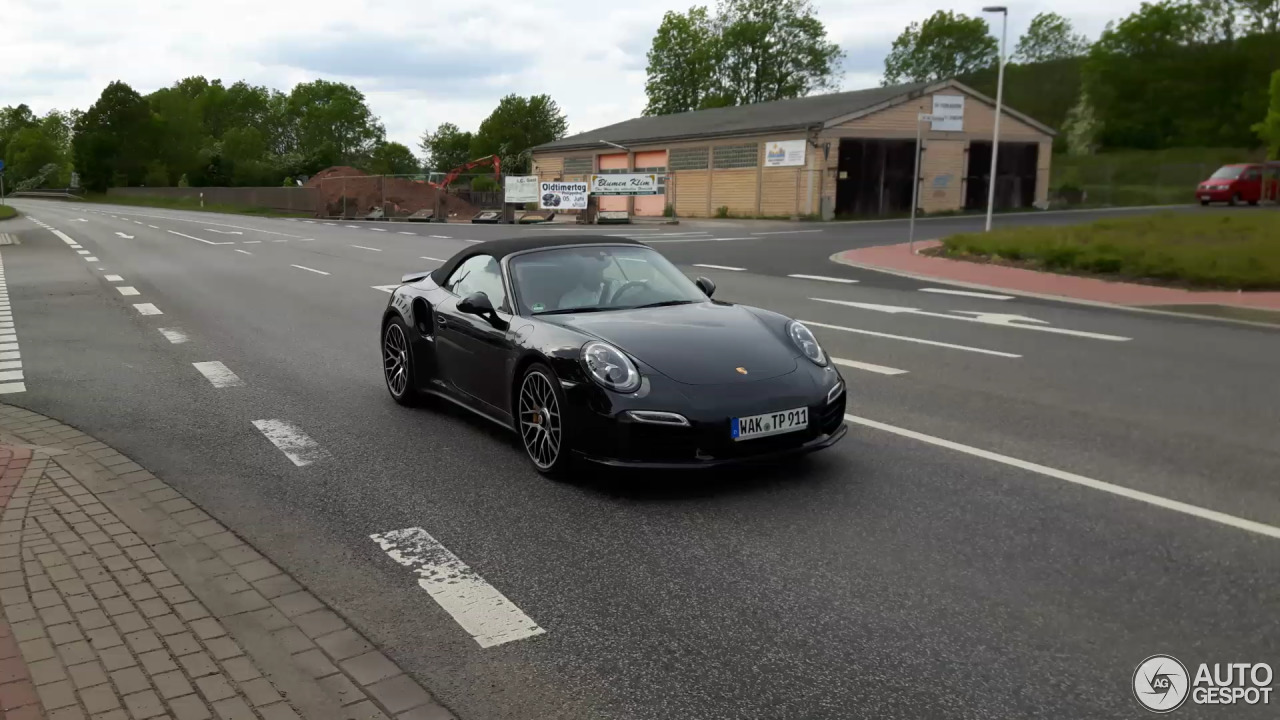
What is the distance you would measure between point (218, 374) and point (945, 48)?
4324 inches

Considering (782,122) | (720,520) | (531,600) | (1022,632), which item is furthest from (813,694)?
(782,122)

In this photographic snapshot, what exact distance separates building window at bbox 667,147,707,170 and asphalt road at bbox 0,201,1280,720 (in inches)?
1542

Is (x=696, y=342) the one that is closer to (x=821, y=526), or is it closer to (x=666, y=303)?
(x=666, y=303)

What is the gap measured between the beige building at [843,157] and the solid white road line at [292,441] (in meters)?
36.7

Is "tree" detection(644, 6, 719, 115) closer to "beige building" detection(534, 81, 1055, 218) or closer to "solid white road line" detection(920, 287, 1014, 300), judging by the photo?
"beige building" detection(534, 81, 1055, 218)

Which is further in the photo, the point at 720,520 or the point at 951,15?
the point at 951,15

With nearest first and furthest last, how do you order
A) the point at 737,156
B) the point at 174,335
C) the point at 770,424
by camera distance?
1. the point at 770,424
2. the point at 174,335
3. the point at 737,156

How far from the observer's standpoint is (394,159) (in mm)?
136250

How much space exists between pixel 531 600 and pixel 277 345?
7.59 meters

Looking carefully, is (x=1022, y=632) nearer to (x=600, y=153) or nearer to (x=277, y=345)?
(x=277, y=345)

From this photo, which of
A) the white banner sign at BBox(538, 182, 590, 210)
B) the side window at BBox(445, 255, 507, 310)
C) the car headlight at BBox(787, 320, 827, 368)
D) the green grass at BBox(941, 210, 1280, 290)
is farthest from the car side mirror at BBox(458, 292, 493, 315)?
the white banner sign at BBox(538, 182, 590, 210)

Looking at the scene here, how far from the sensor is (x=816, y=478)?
573 centimetres

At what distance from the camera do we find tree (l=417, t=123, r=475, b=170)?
401 feet

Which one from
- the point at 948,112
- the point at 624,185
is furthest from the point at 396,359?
the point at 948,112
